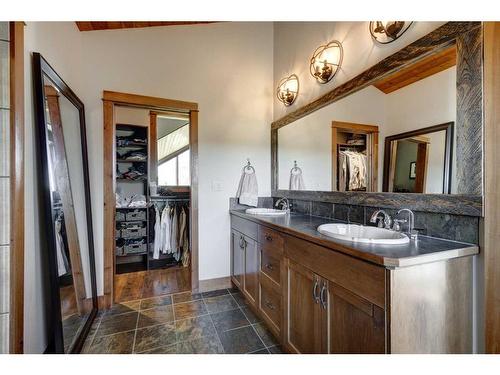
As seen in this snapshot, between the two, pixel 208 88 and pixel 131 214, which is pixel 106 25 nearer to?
pixel 208 88

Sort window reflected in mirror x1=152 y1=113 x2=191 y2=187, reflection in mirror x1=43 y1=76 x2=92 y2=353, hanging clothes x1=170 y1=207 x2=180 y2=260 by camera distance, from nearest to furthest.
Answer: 1. reflection in mirror x1=43 y1=76 x2=92 y2=353
2. hanging clothes x1=170 y1=207 x2=180 y2=260
3. window reflected in mirror x1=152 y1=113 x2=191 y2=187

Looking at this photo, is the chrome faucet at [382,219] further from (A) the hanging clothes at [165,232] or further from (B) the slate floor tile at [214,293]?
(A) the hanging clothes at [165,232]

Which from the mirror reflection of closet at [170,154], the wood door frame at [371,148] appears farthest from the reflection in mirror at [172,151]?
the wood door frame at [371,148]

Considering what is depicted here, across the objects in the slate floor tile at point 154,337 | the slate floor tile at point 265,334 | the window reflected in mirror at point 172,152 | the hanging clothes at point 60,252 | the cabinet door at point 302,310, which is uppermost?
the window reflected in mirror at point 172,152

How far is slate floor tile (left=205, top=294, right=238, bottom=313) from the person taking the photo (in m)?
2.13

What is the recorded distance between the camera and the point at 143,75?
227 centimetres

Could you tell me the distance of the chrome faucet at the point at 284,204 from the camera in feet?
7.97

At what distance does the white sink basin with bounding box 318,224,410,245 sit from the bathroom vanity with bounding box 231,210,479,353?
1.2 inches

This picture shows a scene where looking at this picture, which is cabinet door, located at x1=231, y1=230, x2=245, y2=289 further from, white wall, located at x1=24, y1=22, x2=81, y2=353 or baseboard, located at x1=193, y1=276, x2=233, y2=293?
white wall, located at x1=24, y1=22, x2=81, y2=353

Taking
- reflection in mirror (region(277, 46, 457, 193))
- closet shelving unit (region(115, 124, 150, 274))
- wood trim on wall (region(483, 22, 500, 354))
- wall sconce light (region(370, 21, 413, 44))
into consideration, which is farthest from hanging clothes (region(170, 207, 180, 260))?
wood trim on wall (region(483, 22, 500, 354))
